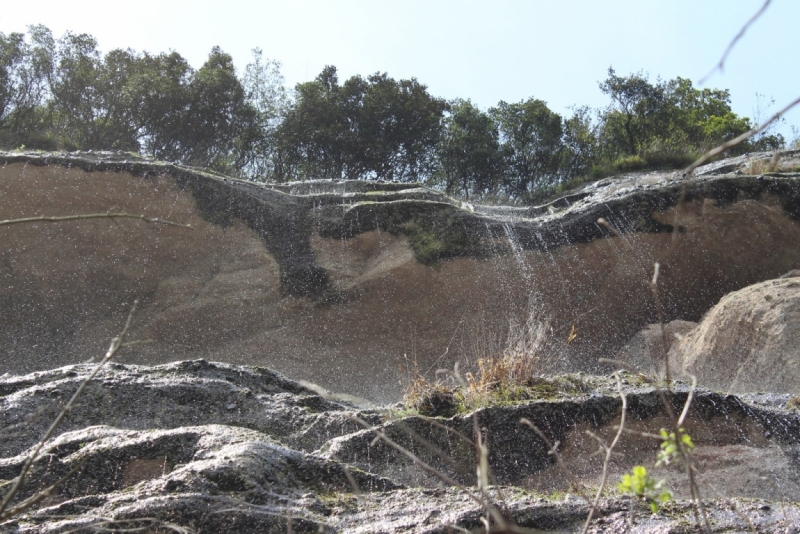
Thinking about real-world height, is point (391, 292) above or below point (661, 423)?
above

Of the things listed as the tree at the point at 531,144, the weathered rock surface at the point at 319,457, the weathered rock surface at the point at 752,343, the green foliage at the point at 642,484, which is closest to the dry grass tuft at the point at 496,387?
the weathered rock surface at the point at 319,457

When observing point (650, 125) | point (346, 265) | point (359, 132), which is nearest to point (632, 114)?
point (650, 125)

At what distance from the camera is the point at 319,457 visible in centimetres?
Answer: 407

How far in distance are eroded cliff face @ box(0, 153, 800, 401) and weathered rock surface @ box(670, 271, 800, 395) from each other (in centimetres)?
230

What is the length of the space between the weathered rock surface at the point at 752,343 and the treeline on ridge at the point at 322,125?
12012 mm

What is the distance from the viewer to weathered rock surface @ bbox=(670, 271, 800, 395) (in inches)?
282

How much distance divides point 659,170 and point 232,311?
1172 centimetres

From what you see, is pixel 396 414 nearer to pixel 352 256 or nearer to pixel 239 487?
pixel 239 487

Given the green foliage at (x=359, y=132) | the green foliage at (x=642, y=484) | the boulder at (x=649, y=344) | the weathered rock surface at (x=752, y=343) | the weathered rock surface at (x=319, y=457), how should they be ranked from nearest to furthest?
the green foliage at (x=642, y=484) → the weathered rock surface at (x=319, y=457) → the weathered rock surface at (x=752, y=343) → the boulder at (x=649, y=344) → the green foliage at (x=359, y=132)

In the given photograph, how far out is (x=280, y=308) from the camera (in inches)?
423

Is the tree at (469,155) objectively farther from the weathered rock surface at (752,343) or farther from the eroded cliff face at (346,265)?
the weathered rock surface at (752,343)

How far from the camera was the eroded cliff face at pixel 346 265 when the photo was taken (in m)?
10.5

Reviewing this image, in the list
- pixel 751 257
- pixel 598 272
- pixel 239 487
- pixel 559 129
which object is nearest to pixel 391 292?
pixel 598 272

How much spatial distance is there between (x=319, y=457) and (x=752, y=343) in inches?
200
